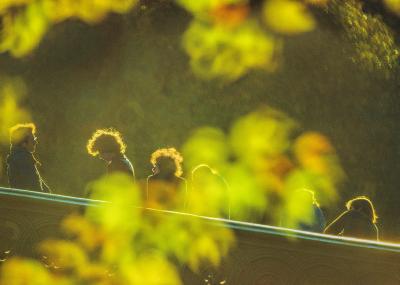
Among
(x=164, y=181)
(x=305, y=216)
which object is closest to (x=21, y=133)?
(x=164, y=181)

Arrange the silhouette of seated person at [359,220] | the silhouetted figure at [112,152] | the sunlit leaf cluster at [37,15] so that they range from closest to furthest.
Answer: the silhouette of seated person at [359,220], the silhouetted figure at [112,152], the sunlit leaf cluster at [37,15]

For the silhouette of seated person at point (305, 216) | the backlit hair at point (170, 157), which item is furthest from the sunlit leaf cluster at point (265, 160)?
the backlit hair at point (170, 157)

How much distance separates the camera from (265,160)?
12195mm

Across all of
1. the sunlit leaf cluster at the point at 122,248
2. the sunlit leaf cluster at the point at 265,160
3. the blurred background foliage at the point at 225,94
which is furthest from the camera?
the blurred background foliage at the point at 225,94

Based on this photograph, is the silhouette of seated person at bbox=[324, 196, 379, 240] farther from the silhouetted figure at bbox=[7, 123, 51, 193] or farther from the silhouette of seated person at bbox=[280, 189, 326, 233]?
the silhouetted figure at bbox=[7, 123, 51, 193]

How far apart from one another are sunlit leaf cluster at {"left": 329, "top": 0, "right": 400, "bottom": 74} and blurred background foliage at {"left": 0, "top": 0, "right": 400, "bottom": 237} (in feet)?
0.07

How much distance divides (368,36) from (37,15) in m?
6.24

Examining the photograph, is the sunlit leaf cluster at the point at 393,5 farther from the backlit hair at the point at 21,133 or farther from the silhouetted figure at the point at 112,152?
the backlit hair at the point at 21,133

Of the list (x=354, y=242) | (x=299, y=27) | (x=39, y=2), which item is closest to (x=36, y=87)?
(x=39, y=2)

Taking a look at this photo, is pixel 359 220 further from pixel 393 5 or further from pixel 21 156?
pixel 393 5

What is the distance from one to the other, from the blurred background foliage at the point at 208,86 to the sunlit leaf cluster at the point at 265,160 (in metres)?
0.02

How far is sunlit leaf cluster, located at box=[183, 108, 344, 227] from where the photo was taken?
1191 cm

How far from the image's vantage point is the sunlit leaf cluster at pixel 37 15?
1270 cm

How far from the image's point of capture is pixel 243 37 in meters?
13.2
